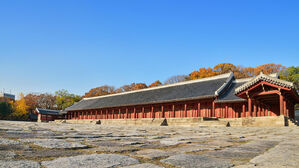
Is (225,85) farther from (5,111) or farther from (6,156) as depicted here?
(5,111)

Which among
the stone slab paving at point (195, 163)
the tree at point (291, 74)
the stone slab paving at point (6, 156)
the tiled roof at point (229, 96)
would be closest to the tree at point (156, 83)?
the tree at point (291, 74)

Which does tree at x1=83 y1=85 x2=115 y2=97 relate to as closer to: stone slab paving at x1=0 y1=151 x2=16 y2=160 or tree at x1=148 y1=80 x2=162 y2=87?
tree at x1=148 y1=80 x2=162 y2=87

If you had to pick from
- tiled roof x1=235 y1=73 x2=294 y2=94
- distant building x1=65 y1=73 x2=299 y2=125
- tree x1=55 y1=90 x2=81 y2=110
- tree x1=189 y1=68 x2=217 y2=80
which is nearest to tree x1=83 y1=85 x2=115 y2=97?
tree x1=55 y1=90 x2=81 y2=110

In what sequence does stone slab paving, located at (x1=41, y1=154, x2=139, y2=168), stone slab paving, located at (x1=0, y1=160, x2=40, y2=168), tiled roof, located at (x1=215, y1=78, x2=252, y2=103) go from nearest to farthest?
stone slab paving, located at (x1=0, y1=160, x2=40, y2=168)
stone slab paving, located at (x1=41, y1=154, x2=139, y2=168)
tiled roof, located at (x1=215, y1=78, x2=252, y2=103)

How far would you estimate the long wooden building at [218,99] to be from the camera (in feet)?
52.1

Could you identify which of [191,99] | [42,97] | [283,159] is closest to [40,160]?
[283,159]

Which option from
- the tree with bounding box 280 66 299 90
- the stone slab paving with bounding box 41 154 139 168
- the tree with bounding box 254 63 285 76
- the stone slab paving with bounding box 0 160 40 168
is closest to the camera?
the stone slab paving with bounding box 0 160 40 168

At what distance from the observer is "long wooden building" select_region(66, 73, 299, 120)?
15.9 meters

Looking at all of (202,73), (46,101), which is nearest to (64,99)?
(46,101)

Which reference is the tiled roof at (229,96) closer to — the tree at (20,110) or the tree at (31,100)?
the tree at (20,110)

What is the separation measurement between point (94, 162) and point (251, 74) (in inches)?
1872

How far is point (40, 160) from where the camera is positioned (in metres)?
2.11

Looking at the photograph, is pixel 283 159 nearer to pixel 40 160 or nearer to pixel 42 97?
pixel 40 160

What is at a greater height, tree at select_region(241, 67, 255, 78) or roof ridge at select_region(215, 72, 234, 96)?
tree at select_region(241, 67, 255, 78)
